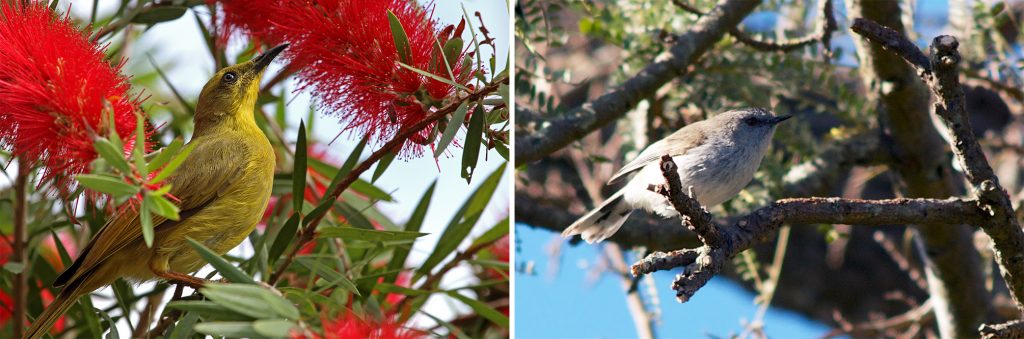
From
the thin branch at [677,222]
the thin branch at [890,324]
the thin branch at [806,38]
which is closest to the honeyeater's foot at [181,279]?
the thin branch at [677,222]

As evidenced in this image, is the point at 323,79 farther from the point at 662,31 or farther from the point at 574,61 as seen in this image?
the point at 574,61

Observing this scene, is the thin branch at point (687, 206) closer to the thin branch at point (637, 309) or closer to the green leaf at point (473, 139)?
the green leaf at point (473, 139)

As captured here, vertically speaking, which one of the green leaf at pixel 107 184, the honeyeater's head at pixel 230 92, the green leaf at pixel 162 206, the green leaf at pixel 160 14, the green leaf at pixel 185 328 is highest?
the green leaf at pixel 160 14

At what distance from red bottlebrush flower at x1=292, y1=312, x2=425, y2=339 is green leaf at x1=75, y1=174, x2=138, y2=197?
0.52 feet

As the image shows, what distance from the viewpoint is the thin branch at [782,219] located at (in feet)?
2.62

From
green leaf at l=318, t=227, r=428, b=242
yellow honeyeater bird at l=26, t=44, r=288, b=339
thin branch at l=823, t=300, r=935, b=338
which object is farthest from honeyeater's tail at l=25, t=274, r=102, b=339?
thin branch at l=823, t=300, r=935, b=338

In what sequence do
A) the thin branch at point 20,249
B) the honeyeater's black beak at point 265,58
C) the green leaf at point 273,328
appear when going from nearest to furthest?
1. the green leaf at point 273,328
2. the thin branch at point 20,249
3. the honeyeater's black beak at point 265,58

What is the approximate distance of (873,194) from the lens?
326 centimetres

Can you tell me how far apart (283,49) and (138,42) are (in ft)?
2.20

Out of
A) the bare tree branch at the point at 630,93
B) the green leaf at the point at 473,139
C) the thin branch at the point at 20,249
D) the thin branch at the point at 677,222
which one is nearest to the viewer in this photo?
the green leaf at the point at 473,139

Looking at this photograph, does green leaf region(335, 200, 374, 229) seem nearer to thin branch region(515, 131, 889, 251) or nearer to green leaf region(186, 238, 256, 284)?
thin branch region(515, 131, 889, 251)

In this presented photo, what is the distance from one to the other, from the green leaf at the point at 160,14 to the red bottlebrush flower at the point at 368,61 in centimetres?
18

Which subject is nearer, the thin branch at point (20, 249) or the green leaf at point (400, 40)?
the green leaf at point (400, 40)

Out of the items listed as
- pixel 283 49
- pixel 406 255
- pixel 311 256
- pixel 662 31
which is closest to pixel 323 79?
pixel 283 49
